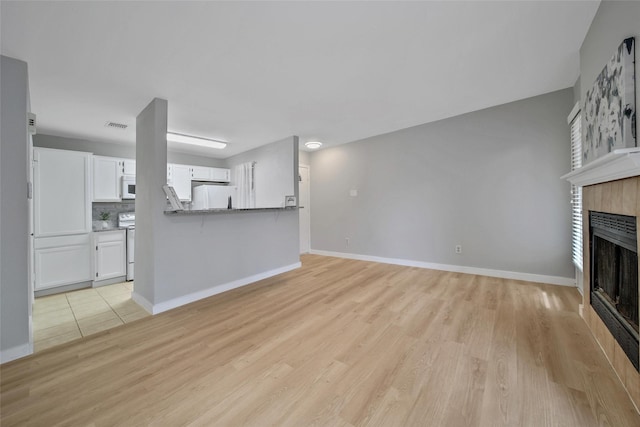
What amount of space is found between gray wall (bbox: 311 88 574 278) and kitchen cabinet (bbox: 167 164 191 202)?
3.20 metres

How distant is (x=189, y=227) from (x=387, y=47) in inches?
113

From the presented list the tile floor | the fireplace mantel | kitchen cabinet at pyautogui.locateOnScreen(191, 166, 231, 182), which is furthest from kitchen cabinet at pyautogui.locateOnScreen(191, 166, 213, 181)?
the fireplace mantel

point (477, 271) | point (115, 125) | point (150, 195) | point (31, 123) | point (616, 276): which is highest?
point (115, 125)

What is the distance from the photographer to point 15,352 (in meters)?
1.84

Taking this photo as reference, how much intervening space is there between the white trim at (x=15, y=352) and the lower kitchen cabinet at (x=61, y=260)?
1905 millimetres

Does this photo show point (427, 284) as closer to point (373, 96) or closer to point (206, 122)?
point (373, 96)

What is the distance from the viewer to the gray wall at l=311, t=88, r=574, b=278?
3.19m

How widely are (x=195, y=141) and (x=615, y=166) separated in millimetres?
5091

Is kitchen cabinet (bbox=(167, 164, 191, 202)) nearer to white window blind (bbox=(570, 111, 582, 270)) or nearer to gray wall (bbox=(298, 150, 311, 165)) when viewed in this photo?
gray wall (bbox=(298, 150, 311, 165))

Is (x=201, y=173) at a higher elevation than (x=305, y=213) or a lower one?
higher

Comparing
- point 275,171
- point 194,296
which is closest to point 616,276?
point 194,296

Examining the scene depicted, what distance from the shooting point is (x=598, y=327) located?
1.86 m

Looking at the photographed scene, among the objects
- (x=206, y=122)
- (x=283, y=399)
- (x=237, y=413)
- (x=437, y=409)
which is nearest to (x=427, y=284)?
(x=437, y=409)

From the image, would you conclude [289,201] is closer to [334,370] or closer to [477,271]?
[334,370]
